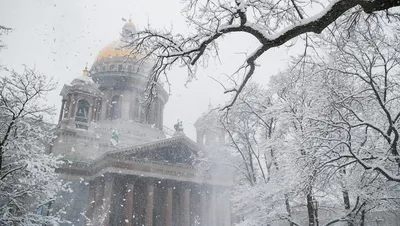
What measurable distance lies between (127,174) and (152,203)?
10.9ft

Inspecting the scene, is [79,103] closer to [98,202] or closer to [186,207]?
[98,202]

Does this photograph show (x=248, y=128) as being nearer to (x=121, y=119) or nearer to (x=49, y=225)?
(x=49, y=225)

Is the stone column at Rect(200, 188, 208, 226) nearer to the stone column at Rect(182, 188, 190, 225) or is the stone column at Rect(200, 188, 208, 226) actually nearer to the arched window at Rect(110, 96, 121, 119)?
the stone column at Rect(182, 188, 190, 225)

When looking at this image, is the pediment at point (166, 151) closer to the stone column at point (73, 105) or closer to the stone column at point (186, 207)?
the stone column at point (186, 207)

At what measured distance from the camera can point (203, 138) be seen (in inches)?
1534

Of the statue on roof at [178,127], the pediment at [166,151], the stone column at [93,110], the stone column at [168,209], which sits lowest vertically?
the stone column at [168,209]

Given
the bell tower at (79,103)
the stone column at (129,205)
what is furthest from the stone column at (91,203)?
the bell tower at (79,103)

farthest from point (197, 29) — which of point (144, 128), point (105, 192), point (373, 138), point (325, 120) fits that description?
point (144, 128)

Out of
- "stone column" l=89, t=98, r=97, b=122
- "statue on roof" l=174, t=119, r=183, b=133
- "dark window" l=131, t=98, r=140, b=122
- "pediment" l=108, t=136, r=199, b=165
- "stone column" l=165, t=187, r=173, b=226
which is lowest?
"stone column" l=165, t=187, r=173, b=226

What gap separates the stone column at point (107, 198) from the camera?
2408 cm

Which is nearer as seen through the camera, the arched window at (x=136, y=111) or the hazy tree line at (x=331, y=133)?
the hazy tree line at (x=331, y=133)

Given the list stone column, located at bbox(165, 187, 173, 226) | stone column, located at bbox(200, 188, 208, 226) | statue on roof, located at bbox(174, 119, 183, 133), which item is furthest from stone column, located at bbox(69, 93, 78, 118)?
stone column, located at bbox(200, 188, 208, 226)

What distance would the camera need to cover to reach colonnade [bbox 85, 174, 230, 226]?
1009 inches

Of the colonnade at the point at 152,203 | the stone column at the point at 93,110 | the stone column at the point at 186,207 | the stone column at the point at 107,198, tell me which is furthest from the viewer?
the stone column at the point at 93,110
